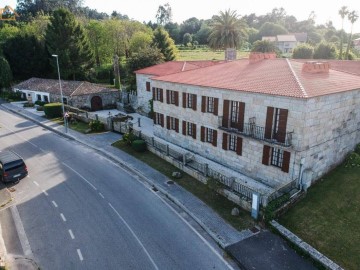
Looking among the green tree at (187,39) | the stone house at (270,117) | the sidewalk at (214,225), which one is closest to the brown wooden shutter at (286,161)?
the stone house at (270,117)

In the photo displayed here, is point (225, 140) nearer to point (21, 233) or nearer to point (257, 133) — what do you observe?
point (257, 133)

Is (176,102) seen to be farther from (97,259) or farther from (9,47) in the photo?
(9,47)

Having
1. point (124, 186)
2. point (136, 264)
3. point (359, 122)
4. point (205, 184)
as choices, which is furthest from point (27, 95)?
point (359, 122)

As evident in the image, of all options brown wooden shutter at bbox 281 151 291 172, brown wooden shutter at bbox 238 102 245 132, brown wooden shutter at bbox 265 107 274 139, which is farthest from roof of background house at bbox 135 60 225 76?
brown wooden shutter at bbox 281 151 291 172

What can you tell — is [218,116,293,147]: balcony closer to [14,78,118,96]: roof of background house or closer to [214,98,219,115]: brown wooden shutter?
[214,98,219,115]: brown wooden shutter

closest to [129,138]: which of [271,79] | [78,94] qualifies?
[271,79]
